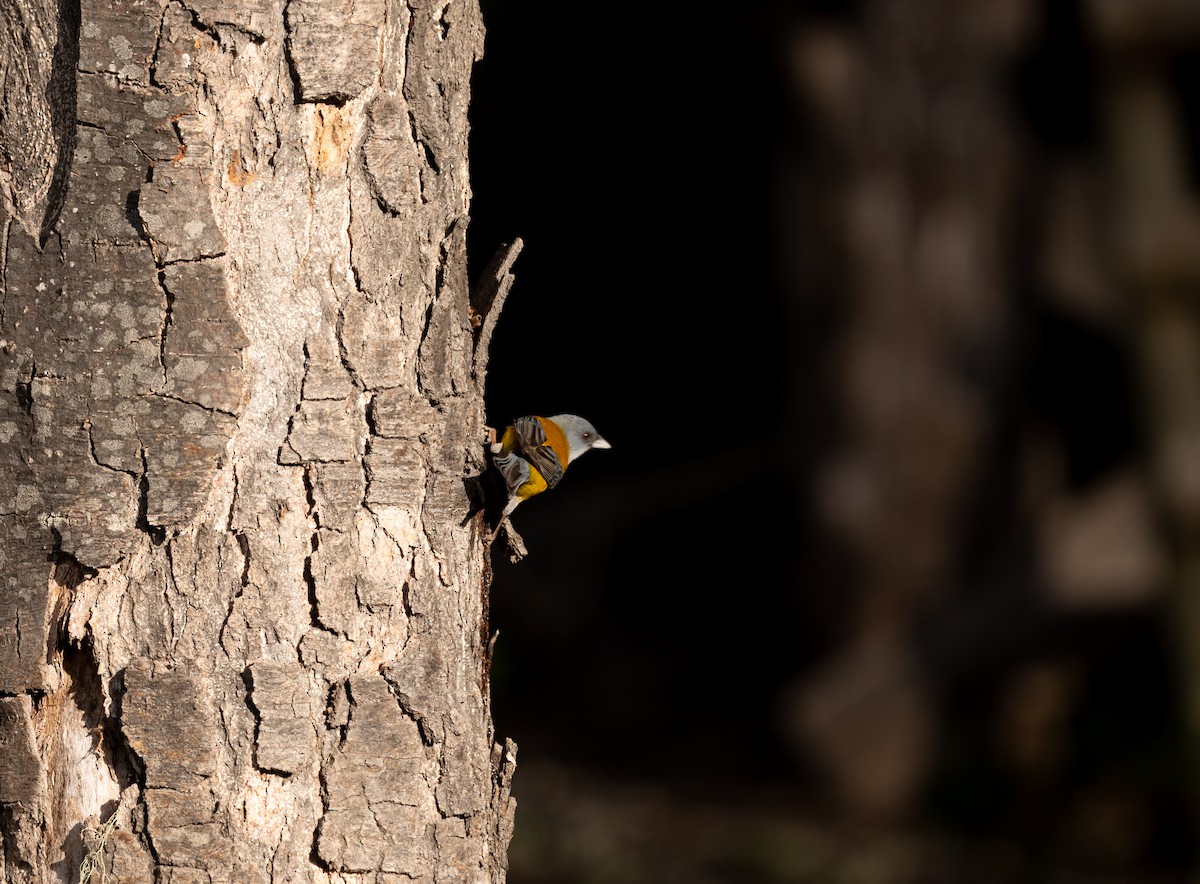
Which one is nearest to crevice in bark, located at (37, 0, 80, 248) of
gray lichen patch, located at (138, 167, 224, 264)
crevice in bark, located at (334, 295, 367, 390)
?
gray lichen patch, located at (138, 167, 224, 264)

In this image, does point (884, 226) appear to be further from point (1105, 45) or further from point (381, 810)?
point (381, 810)

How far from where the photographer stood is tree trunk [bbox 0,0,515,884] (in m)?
1.57

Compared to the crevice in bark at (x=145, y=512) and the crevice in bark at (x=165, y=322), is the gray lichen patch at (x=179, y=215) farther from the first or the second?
the crevice in bark at (x=145, y=512)

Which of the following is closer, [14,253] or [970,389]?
[14,253]

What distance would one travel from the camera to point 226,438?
1.61 meters

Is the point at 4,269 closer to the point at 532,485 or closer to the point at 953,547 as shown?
the point at 532,485

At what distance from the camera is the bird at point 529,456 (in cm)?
184

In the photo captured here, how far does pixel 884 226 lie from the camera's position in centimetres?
576

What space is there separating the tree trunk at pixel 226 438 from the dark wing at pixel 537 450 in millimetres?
201

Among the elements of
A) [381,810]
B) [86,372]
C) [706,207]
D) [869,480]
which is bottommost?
[381,810]

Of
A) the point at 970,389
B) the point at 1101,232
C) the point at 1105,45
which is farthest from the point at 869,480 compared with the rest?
the point at 1105,45

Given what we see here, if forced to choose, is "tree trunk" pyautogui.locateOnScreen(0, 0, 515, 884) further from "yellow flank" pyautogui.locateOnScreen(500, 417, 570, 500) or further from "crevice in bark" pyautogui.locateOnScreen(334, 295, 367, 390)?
"yellow flank" pyautogui.locateOnScreen(500, 417, 570, 500)

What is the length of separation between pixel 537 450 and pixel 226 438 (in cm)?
53

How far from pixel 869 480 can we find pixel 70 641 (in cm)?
464
